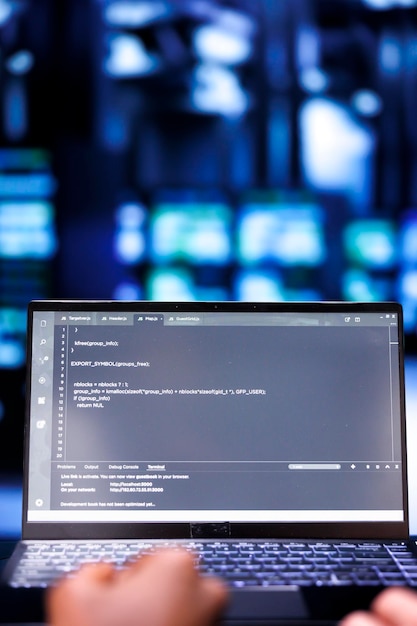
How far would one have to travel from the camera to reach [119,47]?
1571 millimetres

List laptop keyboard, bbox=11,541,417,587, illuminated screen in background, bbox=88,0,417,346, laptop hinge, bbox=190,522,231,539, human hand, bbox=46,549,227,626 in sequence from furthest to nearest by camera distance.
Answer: illuminated screen in background, bbox=88,0,417,346 < laptop hinge, bbox=190,522,231,539 < laptop keyboard, bbox=11,541,417,587 < human hand, bbox=46,549,227,626

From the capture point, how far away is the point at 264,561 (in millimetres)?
873

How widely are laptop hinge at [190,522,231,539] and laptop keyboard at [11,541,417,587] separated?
0.06ft

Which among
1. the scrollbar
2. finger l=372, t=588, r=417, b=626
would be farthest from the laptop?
finger l=372, t=588, r=417, b=626

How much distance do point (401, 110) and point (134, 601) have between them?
1.31 meters

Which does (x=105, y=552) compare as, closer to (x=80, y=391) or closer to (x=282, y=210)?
(x=80, y=391)

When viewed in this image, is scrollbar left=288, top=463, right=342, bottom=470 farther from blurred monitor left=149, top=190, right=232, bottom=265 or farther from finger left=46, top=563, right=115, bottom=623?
blurred monitor left=149, top=190, right=232, bottom=265

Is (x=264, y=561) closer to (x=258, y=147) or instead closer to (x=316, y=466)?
(x=316, y=466)

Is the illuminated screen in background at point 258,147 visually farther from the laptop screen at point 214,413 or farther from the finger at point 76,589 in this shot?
the finger at point 76,589

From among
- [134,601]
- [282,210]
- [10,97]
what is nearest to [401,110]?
[282,210]

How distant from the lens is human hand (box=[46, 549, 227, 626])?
1.93 ft

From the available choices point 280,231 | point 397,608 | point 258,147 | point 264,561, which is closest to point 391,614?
point 397,608

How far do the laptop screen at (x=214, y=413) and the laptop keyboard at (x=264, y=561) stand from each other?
5cm

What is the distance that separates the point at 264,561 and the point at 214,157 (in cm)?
98
